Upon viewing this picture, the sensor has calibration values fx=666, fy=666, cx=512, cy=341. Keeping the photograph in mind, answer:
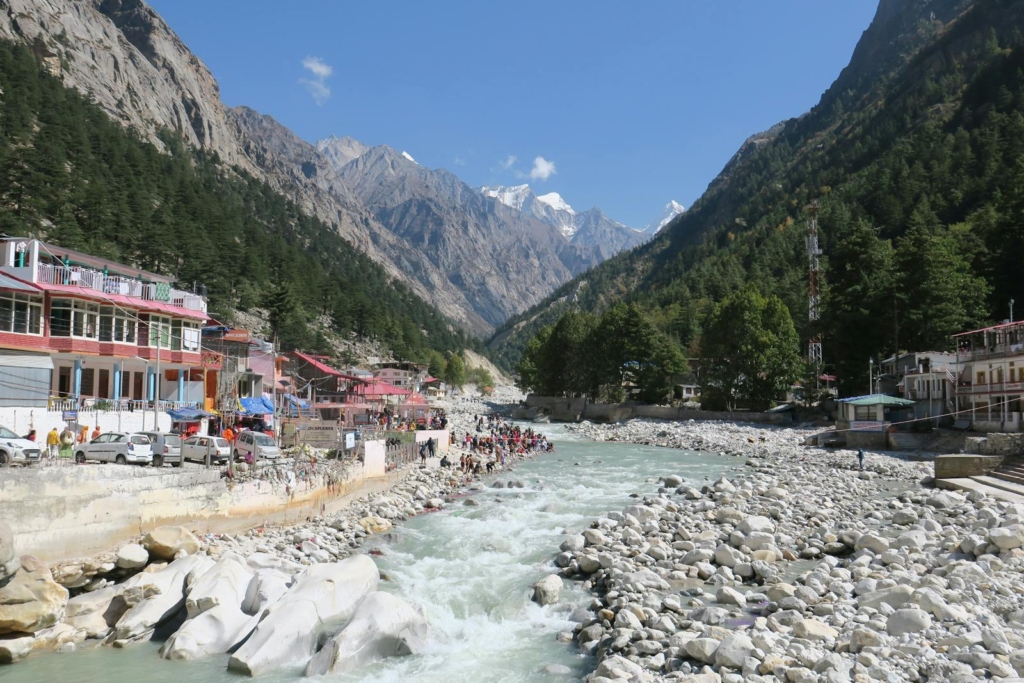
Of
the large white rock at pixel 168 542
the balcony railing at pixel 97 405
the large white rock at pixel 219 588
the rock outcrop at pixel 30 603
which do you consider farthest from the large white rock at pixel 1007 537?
the balcony railing at pixel 97 405

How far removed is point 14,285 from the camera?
2642cm

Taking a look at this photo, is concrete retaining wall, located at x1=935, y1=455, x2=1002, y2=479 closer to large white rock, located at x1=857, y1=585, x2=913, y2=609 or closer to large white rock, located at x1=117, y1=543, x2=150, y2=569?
large white rock, located at x1=857, y1=585, x2=913, y2=609

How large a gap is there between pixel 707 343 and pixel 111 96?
152 metres

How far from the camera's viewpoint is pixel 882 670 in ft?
33.4

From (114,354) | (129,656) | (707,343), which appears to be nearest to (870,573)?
(129,656)

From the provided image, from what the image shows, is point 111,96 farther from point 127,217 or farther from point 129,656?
point 129,656

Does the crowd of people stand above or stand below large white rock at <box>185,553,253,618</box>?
below

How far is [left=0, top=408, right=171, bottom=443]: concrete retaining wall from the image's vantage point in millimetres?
23859

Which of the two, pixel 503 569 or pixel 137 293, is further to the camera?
pixel 137 293

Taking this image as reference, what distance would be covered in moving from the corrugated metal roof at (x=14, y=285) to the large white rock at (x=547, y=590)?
23908 mm

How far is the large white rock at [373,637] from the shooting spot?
12641 mm

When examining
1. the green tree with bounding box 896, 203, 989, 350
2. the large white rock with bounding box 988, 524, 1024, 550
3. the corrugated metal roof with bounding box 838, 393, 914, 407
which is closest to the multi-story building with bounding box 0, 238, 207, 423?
the large white rock with bounding box 988, 524, 1024, 550

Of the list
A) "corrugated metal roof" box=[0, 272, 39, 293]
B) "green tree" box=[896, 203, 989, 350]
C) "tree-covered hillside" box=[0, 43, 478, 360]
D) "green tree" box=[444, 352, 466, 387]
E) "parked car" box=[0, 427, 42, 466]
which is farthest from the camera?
"green tree" box=[444, 352, 466, 387]

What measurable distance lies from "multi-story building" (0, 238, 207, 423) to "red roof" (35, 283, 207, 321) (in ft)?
0.14
